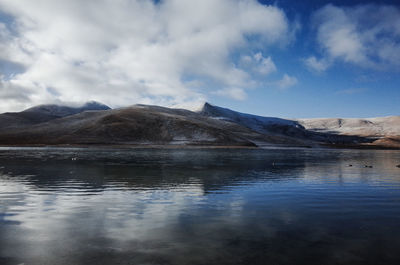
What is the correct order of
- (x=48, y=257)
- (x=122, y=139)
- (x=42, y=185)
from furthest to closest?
(x=122, y=139), (x=42, y=185), (x=48, y=257)

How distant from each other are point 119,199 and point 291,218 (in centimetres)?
1134

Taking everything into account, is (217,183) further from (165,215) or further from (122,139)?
(122,139)

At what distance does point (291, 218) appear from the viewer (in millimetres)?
16344

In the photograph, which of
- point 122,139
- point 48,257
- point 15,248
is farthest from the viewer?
point 122,139

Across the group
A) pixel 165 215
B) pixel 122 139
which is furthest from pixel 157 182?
pixel 122 139

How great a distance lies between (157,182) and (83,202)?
10416mm

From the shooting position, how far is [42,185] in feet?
89.0

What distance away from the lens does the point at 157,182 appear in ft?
97.7

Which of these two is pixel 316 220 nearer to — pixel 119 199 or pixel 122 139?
pixel 119 199

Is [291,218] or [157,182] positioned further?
[157,182]

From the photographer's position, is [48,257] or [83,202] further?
[83,202]

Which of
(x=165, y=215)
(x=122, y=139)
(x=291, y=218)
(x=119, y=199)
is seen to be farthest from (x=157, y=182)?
(x=122, y=139)

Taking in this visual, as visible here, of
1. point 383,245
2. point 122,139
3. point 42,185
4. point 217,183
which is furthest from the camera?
point 122,139

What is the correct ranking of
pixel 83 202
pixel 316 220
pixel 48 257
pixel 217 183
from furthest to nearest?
pixel 217 183 → pixel 83 202 → pixel 316 220 → pixel 48 257
